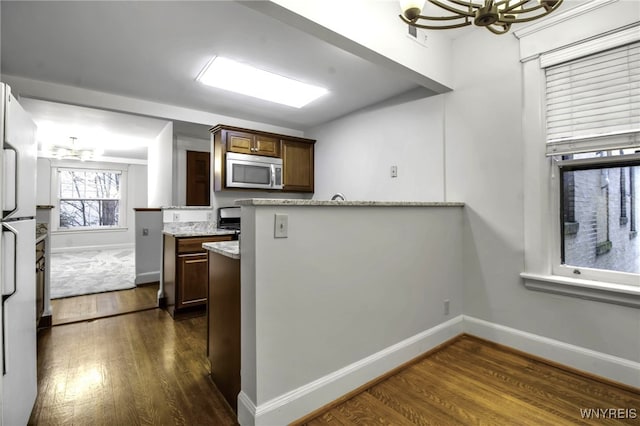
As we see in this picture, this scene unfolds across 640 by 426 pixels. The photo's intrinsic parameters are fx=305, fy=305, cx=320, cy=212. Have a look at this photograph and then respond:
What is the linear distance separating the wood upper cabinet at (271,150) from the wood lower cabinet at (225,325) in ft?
6.55

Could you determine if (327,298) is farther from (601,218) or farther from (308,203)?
(601,218)

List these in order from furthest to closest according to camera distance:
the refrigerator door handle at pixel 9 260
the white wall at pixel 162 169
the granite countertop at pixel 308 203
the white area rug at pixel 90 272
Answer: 1. the white area rug at pixel 90 272
2. the white wall at pixel 162 169
3. the granite countertop at pixel 308 203
4. the refrigerator door handle at pixel 9 260

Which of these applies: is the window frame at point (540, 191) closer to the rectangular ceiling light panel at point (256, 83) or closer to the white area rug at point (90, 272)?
the rectangular ceiling light panel at point (256, 83)

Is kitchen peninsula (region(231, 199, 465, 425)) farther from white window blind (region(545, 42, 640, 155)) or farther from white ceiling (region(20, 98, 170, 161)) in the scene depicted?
white ceiling (region(20, 98, 170, 161))

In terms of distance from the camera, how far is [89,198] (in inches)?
290

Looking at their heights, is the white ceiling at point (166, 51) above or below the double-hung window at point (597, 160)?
above

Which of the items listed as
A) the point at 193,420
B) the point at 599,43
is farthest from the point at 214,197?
the point at 599,43

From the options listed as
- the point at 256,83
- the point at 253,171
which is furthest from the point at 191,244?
the point at 256,83

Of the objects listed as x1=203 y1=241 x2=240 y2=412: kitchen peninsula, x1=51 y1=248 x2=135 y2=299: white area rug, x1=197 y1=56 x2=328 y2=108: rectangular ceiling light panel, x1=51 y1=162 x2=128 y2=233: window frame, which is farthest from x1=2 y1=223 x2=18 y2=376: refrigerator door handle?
x1=51 y1=162 x2=128 y2=233: window frame

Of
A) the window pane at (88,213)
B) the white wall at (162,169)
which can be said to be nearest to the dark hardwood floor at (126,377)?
the white wall at (162,169)

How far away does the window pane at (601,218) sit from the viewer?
1879 millimetres

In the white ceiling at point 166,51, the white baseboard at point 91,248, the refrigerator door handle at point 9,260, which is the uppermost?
the white ceiling at point 166,51

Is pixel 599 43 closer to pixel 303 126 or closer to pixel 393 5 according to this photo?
pixel 393 5

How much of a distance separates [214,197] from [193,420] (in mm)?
2775
